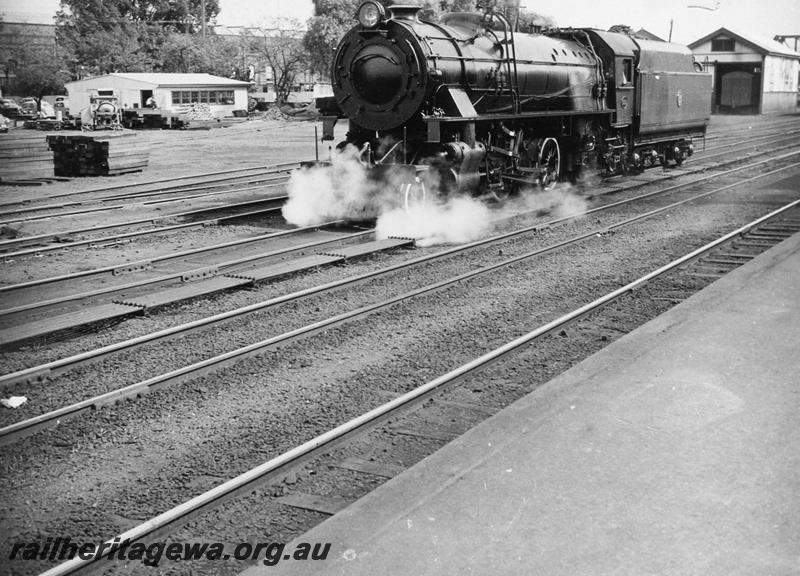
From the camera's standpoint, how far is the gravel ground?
4.83m

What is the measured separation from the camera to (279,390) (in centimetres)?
668

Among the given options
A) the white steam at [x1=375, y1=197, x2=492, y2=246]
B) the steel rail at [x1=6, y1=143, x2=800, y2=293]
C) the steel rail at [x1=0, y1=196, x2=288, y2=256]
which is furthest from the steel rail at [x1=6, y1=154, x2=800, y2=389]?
the steel rail at [x1=0, y1=196, x2=288, y2=256]

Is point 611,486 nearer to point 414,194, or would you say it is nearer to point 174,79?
point 414,194

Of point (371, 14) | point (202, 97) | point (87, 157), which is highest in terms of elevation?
point (371, 14)

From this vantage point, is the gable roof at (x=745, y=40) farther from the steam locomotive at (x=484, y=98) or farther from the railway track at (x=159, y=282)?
the railway track at (x=159, y=282)

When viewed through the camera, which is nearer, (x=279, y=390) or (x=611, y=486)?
(x=611, y=486)

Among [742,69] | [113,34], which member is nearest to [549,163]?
[742,69]

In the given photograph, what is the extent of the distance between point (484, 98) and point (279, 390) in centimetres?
943

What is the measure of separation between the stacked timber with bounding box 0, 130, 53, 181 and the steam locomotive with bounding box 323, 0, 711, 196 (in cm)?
1265

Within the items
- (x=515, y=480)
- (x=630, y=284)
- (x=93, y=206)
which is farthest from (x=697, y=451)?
(x=93, y=206)

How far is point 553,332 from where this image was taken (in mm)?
8188

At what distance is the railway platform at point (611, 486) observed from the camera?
4.01 meters

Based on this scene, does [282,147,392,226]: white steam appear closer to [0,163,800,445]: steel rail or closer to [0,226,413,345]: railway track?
[0,226,413,345]: railway track

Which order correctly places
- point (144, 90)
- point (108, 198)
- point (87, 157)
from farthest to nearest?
point (144, 90)
point (87, 157)
point (108, 198)
